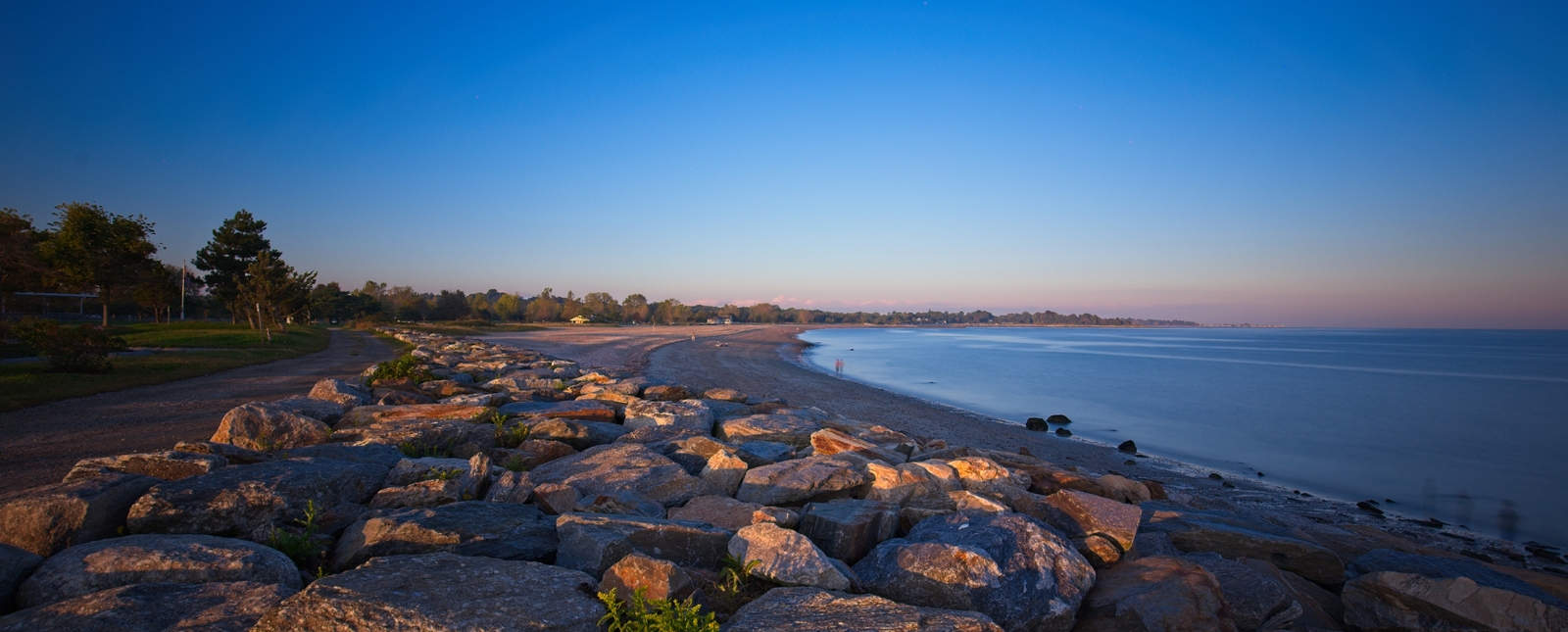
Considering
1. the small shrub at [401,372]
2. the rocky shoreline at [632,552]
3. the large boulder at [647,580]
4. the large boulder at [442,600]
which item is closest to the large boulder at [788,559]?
the rocky shoreline at [632,552]

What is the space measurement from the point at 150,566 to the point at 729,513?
11.1ft

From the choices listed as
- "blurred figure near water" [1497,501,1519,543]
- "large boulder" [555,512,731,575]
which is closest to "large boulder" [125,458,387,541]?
"large boulder" [555,512,731,575]

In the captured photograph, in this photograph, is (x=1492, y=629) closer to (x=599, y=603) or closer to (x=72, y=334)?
(x=599, y=603)

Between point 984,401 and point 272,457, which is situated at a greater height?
point 272,457

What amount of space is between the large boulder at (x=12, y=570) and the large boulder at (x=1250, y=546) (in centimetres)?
794

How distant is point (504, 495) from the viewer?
5051 mm

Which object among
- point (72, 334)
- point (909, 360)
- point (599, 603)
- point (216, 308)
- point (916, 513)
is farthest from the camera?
point (216, 308)

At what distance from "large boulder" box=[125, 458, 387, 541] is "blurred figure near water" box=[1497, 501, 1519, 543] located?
1574 centimetres

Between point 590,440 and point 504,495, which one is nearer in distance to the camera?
point 504,495

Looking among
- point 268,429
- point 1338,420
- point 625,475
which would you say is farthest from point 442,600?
point 1338,420

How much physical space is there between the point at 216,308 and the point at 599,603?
373ft

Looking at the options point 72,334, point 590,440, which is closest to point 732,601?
point 590,440

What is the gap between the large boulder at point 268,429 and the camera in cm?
666

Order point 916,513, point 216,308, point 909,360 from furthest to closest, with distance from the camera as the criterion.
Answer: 1. point 216,308
2. point 909,360
3. point 916,513
